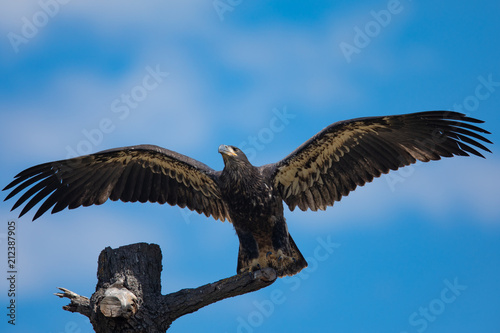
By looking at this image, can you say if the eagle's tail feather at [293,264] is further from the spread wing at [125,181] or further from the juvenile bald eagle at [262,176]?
the spread wing at [125,181]

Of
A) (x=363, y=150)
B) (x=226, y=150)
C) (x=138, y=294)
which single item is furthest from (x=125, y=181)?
(x=363, y=150)

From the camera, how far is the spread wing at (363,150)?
7047 mm

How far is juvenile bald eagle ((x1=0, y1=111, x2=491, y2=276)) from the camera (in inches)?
274

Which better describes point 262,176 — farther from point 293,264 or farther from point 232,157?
point 293,264

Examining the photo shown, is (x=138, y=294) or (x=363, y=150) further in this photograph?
(x=363, y=150)

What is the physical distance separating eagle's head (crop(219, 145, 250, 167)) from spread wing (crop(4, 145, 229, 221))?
0.42 meters

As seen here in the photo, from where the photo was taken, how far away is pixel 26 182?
24.7ft

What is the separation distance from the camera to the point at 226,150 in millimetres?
7059

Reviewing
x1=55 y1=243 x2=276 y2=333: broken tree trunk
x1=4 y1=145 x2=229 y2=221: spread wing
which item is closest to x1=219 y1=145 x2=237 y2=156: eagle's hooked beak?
x1=4 y1=145 x2=229 y2=221: spread wing

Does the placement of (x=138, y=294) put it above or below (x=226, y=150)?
below

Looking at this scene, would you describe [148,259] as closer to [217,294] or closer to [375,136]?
[217,294]

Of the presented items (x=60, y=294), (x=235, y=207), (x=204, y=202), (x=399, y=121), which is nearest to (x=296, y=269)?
(x=235, y=207)

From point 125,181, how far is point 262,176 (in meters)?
1.94

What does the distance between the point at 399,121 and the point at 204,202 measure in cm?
271
